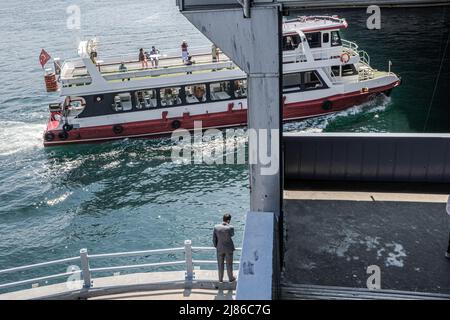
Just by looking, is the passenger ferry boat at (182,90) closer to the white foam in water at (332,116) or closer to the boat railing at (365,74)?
the white foam in water at (332,116)

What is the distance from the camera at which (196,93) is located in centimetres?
2700

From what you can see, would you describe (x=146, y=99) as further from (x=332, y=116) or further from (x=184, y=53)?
(x=332, y=116)

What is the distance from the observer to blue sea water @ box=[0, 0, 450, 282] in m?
18.5

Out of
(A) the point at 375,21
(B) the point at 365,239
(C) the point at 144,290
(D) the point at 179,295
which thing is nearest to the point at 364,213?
(B) the point at 365,239

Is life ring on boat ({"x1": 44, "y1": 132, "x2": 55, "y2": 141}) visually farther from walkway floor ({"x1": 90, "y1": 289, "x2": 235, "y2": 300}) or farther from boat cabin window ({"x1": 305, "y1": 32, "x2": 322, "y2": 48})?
walkway floor ({"x1": 90, "y1": 289, "x2": 235, "y2": 300})

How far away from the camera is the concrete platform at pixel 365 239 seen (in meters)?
7.12

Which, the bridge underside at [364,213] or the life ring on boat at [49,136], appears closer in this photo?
the bridge underside at [364,213]

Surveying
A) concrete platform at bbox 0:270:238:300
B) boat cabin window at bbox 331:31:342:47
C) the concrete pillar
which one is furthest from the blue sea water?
the concrete pillar

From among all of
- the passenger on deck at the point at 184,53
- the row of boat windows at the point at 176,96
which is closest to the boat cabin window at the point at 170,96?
the row of boat windows at the point at 176,96

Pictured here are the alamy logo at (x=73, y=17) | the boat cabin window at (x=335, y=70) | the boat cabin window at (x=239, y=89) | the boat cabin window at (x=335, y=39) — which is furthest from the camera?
the alamy logo at (x=73, y=17)

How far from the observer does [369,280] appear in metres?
7.05

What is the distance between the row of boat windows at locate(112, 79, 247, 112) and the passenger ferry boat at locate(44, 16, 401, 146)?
0.05 meters

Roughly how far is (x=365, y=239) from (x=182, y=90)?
64.0 ft

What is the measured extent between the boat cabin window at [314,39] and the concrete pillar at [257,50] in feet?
70.8
